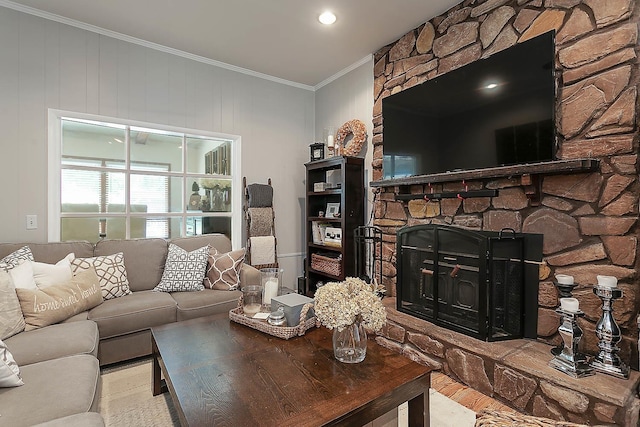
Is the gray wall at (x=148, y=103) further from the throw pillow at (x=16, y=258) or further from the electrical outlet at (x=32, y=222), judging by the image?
the throw pillow at (x=16, y=258)

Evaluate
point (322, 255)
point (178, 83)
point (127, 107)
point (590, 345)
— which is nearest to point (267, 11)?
point (178, 83)

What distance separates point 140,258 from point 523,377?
10.1 feet

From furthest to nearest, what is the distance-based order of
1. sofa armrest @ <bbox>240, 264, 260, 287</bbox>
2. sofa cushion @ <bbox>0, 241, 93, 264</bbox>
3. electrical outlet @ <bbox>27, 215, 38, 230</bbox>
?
sofa armrest @ <bbox>240, 264, 260, 287</bbox>
electrical outlet @ <bbox>27, 215, 38, 230</bbox>
sofa cushion @ <bbox>0, 241, 93, 264</bbox>

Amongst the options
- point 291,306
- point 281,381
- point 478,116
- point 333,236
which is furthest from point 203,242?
point 478,116

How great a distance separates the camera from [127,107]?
10.4 ft

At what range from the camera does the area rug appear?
1.79m

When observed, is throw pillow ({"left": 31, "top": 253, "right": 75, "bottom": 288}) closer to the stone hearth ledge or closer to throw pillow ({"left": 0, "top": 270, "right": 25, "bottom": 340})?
throw pillow ({"left": 0, "top": 270, "right": 25, "bottom": 340})

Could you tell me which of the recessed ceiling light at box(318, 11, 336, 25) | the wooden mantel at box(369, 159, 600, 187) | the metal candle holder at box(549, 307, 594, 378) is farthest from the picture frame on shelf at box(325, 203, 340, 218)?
the metal candle holder at box(549, 307, 594, 378)

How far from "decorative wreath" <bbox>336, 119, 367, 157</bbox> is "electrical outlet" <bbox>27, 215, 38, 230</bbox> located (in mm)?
3017

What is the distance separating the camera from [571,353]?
1770 millimetres

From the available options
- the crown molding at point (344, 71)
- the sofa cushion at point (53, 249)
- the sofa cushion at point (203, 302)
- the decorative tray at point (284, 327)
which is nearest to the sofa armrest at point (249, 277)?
the sofa cushion at point (203, 302)

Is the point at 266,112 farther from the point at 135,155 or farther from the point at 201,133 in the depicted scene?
the point at 135,155

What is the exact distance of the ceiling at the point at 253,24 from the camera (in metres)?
2.63

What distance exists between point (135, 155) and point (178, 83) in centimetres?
91
